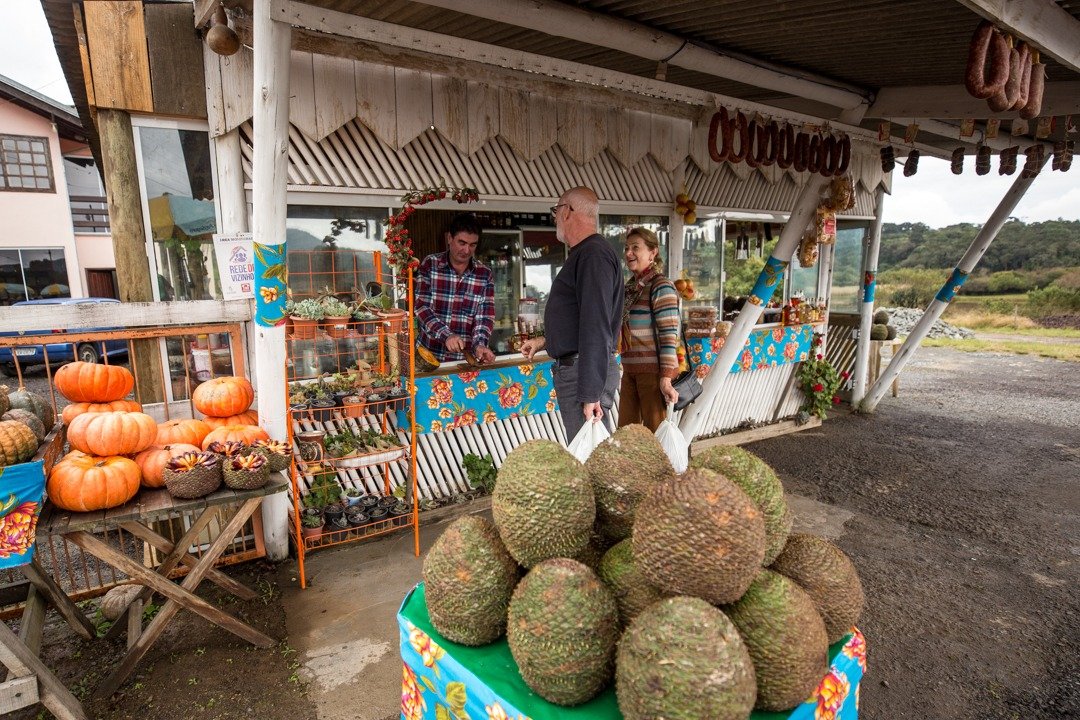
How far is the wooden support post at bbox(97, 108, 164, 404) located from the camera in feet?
11.5

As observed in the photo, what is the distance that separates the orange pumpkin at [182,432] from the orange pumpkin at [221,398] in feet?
0.41

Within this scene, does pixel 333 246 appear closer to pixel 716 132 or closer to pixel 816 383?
pixel 716 132

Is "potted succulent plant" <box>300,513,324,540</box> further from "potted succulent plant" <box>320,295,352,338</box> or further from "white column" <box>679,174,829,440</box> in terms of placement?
"white column" <box>679,174,829,440</box>

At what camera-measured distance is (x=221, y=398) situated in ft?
11.0

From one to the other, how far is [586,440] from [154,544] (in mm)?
2428

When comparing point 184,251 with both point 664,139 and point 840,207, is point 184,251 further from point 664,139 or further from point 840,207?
point 840,207

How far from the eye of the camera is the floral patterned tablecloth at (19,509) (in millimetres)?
2232

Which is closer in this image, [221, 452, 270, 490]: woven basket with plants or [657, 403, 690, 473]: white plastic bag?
[657, 403, 690, 473]: white plastic bag

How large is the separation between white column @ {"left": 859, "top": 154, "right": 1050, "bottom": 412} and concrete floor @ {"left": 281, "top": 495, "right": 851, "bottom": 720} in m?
4.26

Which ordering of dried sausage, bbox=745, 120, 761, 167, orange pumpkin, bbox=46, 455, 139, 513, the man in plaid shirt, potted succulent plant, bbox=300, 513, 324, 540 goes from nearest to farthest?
1. orange pumpkin, bbox=46, 455, 139, 513
2. potted succulent plant, bbox=300, 513, 324, 540
3. the man in plaid shirt
4. dried sausage, bbox=745, 120, 761, 167

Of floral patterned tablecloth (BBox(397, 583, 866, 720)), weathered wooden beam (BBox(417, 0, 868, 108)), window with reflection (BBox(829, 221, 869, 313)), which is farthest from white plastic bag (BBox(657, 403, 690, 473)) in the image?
window with reflection (BBox(829, 221, 869, 313))

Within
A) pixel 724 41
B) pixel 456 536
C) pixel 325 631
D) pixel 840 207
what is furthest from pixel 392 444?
pixel 840 207

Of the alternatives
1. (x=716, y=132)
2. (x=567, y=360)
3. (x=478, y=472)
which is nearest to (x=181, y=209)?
(x=567, y=360)

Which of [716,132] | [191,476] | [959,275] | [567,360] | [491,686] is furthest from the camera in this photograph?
[959,275]
